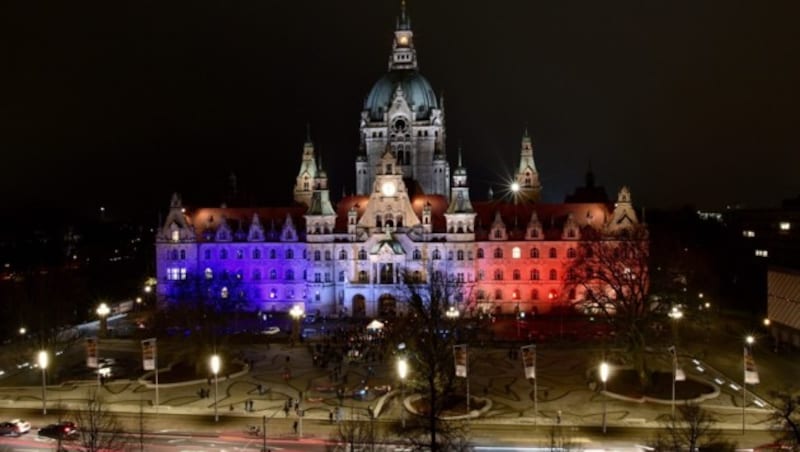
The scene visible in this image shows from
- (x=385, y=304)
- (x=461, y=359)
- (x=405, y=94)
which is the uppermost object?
(x=405, y=94)

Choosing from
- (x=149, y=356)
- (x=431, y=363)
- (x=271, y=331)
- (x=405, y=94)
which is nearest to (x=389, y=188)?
(x=271, y=331)

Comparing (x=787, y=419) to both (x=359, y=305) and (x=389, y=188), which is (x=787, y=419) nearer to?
(x=359, y=305)

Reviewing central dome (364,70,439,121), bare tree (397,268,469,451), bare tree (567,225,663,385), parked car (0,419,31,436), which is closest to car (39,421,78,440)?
parked car (0,419,31,436)

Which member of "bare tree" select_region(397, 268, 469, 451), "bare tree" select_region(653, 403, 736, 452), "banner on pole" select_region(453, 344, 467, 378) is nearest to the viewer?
"bare tree" select_region(653, 403, 736, 452)

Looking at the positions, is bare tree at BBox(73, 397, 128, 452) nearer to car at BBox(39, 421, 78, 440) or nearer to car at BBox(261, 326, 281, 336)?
car at BBox(39, 421, 78, 440)

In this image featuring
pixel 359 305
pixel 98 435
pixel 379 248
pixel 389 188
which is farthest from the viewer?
pixel 389 188

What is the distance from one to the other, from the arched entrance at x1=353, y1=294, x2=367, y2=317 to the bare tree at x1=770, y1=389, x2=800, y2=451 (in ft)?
192

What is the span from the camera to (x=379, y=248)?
107 metres

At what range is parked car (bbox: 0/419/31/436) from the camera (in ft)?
172

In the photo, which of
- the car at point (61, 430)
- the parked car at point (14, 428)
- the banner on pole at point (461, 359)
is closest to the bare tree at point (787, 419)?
the banner on pole at point (461, 359)

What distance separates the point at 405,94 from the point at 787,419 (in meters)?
107

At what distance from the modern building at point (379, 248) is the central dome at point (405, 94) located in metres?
24.9

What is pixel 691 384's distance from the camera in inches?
2581

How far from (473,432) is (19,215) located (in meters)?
145
